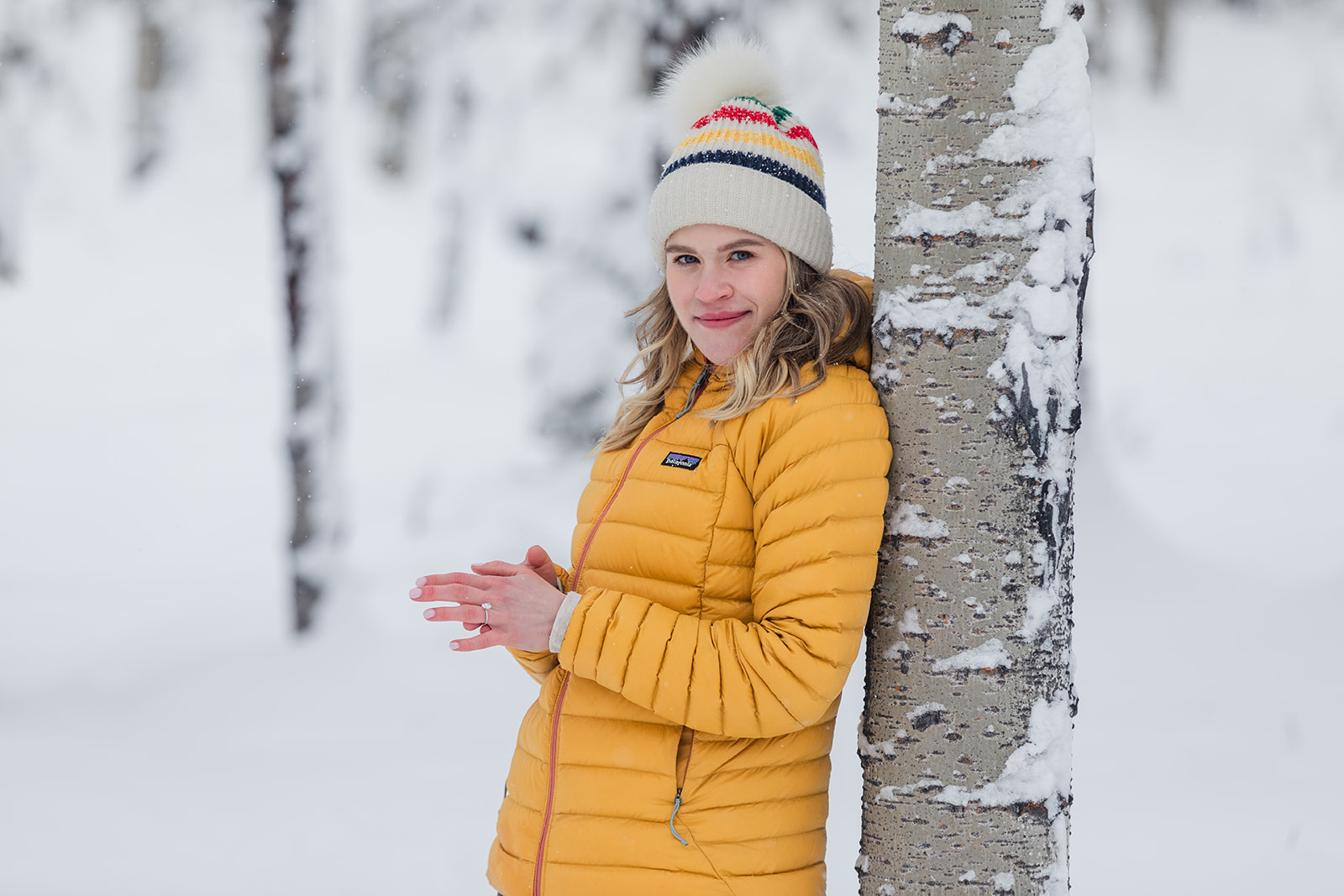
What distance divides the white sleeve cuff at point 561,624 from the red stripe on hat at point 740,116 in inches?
33.8

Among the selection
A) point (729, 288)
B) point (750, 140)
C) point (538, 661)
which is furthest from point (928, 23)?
point (538, 661)

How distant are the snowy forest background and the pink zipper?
103 centimetres

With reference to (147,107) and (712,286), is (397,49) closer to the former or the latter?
(712,286)

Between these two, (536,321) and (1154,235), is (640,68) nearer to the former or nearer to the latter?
(536,321)

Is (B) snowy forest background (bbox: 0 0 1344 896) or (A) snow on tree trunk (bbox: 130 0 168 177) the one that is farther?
(A) snow on tree trunk (bbox: 130 0 168 177)

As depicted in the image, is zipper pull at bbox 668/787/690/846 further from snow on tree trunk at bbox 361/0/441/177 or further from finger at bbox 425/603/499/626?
snow on tree trunk at bbox 361/0/441/177

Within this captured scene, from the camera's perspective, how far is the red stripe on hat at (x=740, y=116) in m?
1.96

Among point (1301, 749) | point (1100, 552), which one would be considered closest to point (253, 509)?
point (1100, 552)

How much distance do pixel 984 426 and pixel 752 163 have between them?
583 mm

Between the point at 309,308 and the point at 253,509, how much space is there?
430 centimetres

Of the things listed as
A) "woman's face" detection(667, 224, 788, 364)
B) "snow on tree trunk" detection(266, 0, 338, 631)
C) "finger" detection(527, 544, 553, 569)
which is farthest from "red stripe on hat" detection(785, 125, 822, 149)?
"snow on tree trunk" detection(266, 0, 338, 631)

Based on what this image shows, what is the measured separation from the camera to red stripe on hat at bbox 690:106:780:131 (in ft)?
6.45

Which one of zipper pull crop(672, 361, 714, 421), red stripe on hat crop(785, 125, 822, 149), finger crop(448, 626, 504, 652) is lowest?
finger crop(448, 626, 504, 652)

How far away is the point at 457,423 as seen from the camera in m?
12.9
